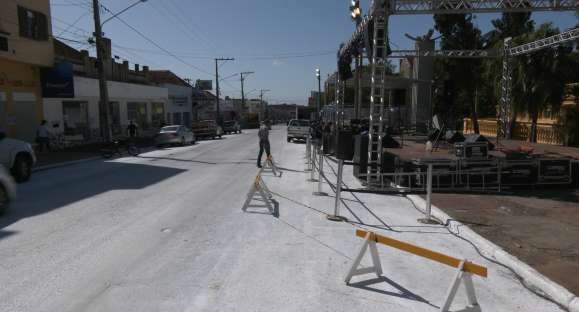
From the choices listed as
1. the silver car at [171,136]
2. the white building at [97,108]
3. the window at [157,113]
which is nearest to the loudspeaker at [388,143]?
the silver car at [171,136]

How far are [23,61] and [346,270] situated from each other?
77.8 feet

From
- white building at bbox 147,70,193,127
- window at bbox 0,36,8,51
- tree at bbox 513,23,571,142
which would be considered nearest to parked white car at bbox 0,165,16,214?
window at bbox 0,36,8,51

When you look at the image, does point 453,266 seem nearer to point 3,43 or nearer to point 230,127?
point 3,43

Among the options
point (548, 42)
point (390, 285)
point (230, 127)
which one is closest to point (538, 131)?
point (548, 42)

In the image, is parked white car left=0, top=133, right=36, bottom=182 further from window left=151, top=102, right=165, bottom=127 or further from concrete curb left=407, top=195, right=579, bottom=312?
window left=151, top=102, right=165, bottom=127

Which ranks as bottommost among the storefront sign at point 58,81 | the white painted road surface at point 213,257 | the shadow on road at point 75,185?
the white painted road surface at point 213,257

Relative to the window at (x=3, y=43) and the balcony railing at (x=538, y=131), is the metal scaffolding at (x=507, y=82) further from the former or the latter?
the window at (x=3, y=43)

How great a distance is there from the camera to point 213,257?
6020mm

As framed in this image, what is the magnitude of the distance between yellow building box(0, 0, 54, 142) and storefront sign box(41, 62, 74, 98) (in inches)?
13.3

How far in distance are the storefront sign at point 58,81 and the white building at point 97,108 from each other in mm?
950

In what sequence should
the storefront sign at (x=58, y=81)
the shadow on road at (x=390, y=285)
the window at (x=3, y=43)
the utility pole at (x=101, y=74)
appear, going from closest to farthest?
the shadow on road at (x=390, y=285), the window at (x=3, y=43), the utility pole at (x=101, y=74), the storefront sign at (x=58, y=81)

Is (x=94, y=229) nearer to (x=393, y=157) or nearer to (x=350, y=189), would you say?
(x=350, y=189)

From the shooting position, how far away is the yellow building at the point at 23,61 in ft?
72.7

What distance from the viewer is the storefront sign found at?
25.6 m
